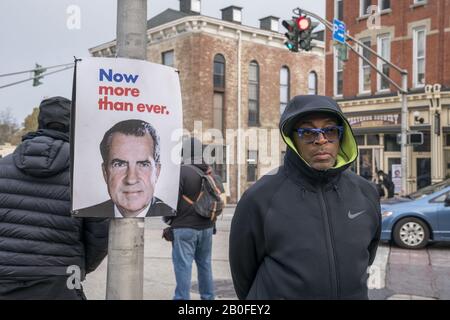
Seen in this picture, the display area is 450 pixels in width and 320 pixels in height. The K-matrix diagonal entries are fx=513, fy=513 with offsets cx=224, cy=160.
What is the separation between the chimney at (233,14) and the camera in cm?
3216

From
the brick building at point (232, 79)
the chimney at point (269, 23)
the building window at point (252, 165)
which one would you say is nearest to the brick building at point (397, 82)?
the brick building at point (232, 79)

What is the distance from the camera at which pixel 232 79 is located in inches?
1164

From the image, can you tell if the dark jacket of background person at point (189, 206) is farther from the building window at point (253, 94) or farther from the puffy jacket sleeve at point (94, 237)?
the building window at point (253, 94)

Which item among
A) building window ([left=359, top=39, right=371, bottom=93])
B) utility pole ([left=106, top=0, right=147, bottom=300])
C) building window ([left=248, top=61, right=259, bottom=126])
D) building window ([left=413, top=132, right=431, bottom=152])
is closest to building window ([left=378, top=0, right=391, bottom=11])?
building window ([left=359, top=39, right=371, bottom=93])

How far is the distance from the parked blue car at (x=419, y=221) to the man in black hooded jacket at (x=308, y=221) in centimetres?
891

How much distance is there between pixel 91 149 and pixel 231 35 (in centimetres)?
2767

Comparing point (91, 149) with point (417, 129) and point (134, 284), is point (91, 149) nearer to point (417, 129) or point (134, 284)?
point (134, 284)

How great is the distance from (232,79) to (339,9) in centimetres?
705

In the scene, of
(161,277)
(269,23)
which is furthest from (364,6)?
(161,277)

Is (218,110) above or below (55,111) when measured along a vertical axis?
above

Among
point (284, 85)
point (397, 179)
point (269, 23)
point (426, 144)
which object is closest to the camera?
point (397, 179)

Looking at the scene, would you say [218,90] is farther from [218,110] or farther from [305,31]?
[305,31]

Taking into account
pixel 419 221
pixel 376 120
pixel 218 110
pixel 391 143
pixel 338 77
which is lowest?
pixel 419 221

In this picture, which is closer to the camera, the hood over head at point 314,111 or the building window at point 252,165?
the hood over head at point 314,111
